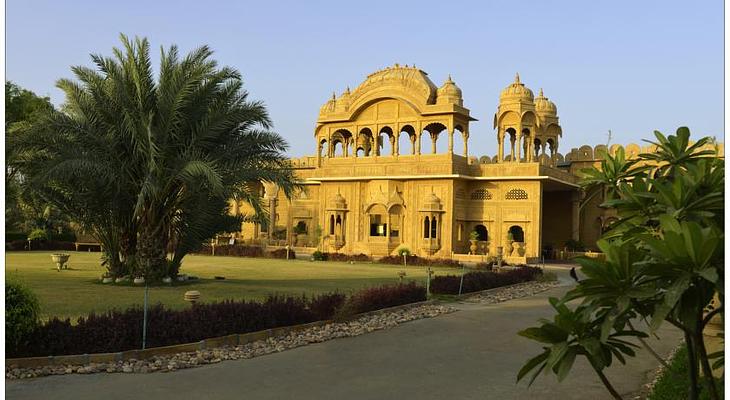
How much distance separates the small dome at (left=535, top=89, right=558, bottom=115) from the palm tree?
79.8 ft

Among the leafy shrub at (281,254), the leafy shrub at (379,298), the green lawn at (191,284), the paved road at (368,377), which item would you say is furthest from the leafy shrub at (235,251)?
the paved road at (368,377)

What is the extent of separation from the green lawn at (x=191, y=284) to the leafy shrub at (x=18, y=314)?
0.81m

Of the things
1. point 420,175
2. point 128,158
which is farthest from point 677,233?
point 420,175

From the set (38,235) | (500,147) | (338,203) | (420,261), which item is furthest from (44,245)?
(500,147)

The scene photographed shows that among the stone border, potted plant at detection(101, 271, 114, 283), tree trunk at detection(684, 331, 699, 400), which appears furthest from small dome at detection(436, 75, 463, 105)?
tree trunk at detection(684, 331, 699, 400)

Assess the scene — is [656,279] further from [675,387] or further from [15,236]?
[15,236]

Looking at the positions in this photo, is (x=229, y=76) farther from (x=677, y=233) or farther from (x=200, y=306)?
(x=677, y=233)

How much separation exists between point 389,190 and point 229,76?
54.6ft

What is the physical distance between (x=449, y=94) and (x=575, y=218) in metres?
10.2

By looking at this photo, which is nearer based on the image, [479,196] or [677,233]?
[677,233]

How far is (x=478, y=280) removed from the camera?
16.7 metres

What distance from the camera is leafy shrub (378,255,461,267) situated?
1036 inches

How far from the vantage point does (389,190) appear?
1239 inches

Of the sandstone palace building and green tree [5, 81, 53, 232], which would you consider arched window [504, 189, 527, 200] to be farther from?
green tree [5, 81, 53, 232]
